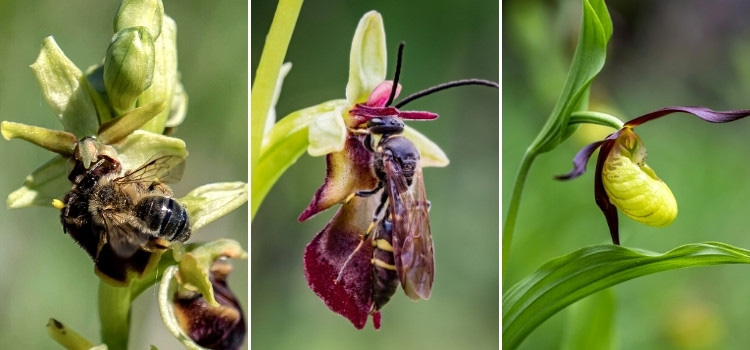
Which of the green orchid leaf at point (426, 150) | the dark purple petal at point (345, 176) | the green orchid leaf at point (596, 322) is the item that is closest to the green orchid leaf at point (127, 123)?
the dark purple petal at point (345, 176)

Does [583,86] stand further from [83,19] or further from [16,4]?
[16,4]

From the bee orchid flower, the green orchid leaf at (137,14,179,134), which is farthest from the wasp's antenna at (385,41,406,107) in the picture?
the green orchid leaf at (137,14,179,134)

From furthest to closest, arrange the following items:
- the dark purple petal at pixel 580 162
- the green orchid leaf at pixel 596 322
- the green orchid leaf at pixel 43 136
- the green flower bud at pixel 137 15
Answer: the green orchid leaf at pixel 596 322 < the dark purple petal at pixel 580 162 < the green flower bud at pixel 137 15 < the green orchid leaf at pixel 43 136

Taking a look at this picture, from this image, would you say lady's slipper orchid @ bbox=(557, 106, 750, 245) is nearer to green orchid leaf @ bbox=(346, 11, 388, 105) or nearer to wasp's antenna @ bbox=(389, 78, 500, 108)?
wasp's antenna @ bbox=(389, 78, 500, 108)

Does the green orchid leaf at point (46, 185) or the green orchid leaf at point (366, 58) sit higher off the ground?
the green orchid leaf at point (366, 58)

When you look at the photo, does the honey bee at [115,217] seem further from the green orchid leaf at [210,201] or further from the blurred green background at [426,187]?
the blurred green background at [426,187]

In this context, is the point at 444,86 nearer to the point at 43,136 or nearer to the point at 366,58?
the point at 366,58

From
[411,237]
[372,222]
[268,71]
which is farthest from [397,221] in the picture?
[268,71]
